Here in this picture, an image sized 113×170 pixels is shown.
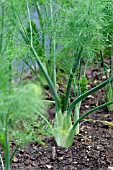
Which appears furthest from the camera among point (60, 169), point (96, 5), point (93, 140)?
point (93, 140)

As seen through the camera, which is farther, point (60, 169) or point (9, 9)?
point (60, 169)

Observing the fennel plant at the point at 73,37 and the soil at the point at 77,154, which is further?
the soil at the point at 77,154

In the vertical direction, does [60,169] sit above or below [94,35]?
below

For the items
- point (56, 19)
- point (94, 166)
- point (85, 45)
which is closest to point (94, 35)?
point (85, 45)

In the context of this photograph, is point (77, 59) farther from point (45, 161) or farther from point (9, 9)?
point (45, 161)

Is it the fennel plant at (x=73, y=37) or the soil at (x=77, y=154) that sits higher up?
the fennel plant at (x=73, y=37)

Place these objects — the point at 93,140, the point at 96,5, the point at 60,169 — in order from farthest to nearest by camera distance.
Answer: the point at 93,140, the point at 60,169, the point at 96,5

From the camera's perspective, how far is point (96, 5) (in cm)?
282

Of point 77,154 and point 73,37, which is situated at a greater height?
point 73,37

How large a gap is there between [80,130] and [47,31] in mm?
868

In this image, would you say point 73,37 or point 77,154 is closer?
point 73,37

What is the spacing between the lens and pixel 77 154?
10.5 feet

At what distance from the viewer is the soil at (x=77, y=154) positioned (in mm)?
3084

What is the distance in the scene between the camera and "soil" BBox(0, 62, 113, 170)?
3.08 metres
